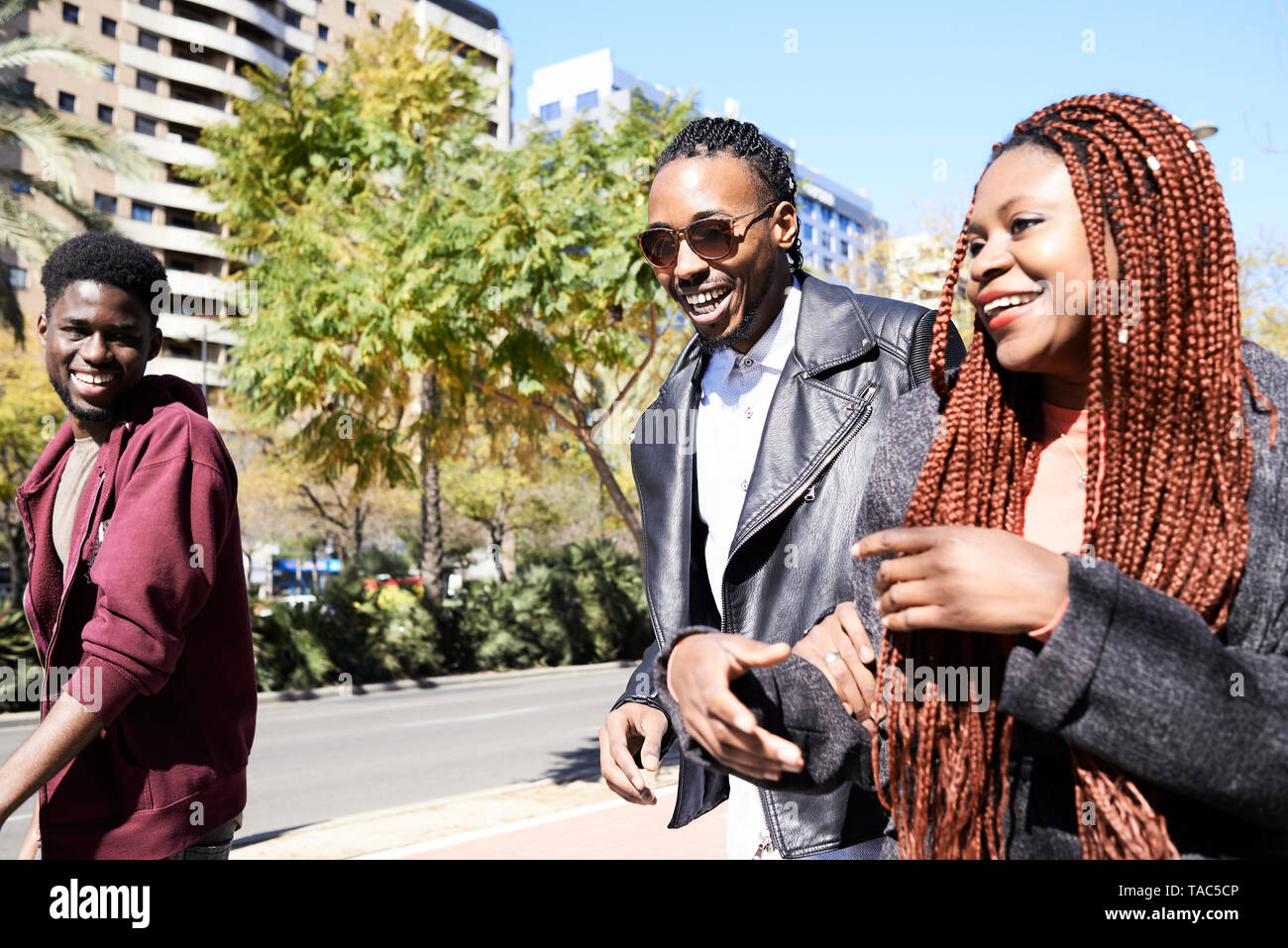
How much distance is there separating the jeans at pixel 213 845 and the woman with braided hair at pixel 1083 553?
1312 millimetres

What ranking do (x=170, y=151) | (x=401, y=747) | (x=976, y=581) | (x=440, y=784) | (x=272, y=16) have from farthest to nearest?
1. (x=272, y=16)
2. (x=170, y=151)
3. (x=401, y=747)
4. (x=440, y=784)
5. (x=976, y=581)

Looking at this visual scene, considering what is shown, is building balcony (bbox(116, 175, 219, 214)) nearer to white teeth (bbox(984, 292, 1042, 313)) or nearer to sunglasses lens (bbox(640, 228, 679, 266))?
sunglasses lens (bbox(640, 228, 679, 266))

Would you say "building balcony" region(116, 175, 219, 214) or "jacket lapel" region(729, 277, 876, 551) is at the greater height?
"building balcony" region(116, 175, 219, 214)

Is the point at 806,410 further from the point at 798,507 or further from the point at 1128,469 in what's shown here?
the point at 1128,469

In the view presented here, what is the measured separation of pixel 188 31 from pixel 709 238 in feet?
217

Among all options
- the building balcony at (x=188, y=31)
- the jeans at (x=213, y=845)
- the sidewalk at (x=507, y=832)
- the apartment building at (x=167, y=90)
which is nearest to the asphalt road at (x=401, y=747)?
the sidewalk at (x=507, y=832)

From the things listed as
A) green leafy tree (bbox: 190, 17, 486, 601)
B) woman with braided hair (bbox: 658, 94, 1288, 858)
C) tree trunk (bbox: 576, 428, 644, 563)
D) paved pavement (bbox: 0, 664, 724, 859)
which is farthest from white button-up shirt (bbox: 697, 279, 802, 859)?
green leafy tree (bbox: 190, 17, 486, 601)

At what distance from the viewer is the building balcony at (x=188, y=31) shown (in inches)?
2292

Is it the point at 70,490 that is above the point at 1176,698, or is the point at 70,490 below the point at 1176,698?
above

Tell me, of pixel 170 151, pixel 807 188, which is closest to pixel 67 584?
pixel 170 151

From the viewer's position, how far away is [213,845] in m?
2.24

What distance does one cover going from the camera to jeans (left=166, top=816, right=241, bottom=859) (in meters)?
2.18

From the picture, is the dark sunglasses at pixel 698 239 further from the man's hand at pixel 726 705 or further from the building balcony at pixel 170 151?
the building balcony at pixel 170 151

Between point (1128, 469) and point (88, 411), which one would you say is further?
point (88, 411)
